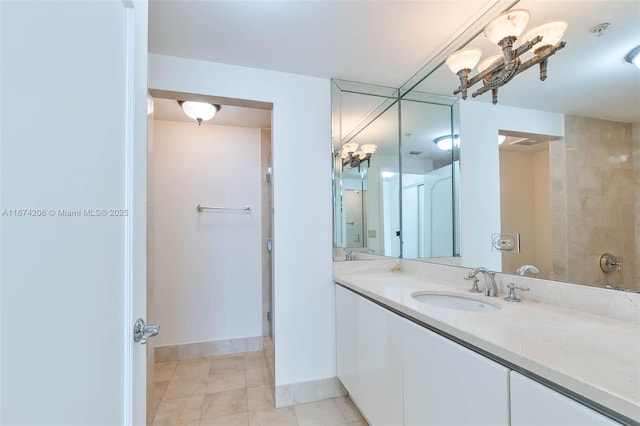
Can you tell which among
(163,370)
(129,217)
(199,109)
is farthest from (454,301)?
(163,370)

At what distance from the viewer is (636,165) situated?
91 centimetres

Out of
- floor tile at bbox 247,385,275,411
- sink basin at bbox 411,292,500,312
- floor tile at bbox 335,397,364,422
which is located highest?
sink basin at bbox 411,292,500,312

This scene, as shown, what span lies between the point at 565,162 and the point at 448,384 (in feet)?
3.24

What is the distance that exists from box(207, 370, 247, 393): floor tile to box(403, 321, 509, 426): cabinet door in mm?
1526

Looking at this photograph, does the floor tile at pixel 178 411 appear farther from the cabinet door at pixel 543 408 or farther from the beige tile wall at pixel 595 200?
the beige tile wall at pixel 595 200

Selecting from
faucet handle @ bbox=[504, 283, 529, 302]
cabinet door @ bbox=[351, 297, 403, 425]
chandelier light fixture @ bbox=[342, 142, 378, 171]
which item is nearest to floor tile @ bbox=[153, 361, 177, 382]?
cabinet door @ bbox=[351, 297, 403, 425]

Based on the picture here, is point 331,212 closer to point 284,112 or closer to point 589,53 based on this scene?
point 284,112

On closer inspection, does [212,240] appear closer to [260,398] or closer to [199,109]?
[199,109]

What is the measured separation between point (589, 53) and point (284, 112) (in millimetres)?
1616

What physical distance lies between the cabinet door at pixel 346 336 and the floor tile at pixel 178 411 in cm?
100

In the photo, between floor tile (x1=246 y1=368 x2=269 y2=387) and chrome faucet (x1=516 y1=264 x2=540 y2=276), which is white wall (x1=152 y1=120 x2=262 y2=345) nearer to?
floor tile (x1=246 y1=368 x2=269 y2=387)

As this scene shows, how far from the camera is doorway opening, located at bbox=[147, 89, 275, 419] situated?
2.63 m

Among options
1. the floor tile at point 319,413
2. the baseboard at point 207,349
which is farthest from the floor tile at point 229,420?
the baseboard at point 207,349

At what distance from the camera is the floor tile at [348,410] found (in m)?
1.75
